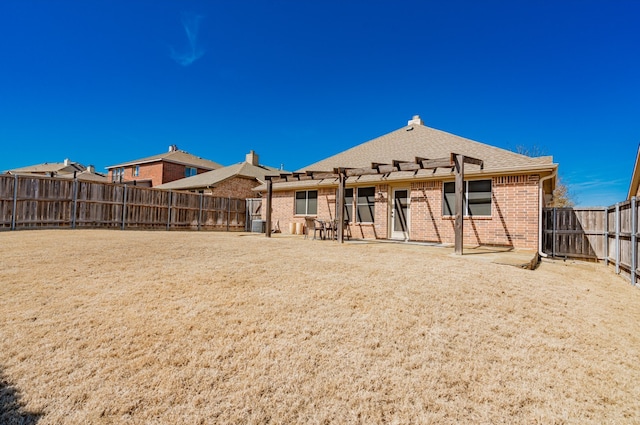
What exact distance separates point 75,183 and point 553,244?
63.8 feet

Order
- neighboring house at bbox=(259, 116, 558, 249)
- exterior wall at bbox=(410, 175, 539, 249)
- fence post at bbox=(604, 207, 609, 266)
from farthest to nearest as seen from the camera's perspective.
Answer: neighboring house at bbox=(259, 116, 558, 249)
exterior wall at bbox=(410, 175, 539, 249)
fence post at bbox=(604, 207, 609, 266)

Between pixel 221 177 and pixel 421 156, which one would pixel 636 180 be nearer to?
pixel 421 156

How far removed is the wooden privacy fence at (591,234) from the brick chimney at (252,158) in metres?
24.9

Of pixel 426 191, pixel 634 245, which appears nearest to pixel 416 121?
pixel 426 191

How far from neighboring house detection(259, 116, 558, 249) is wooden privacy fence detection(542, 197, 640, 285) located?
33.2 inches

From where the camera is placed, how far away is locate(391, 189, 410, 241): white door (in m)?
12.7

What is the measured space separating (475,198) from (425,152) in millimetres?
3261

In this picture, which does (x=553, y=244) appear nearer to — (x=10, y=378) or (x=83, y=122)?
(x=10, y=378)

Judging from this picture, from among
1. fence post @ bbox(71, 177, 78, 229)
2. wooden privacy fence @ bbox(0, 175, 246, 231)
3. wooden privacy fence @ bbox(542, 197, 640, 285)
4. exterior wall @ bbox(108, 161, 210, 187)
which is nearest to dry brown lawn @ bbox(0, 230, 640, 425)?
wooden privacy fence @ bbox(542, 197, 640, 285)

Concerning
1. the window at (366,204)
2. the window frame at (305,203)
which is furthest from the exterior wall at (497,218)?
the window frame at (305,203)

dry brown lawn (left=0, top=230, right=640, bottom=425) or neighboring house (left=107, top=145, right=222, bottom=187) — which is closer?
dry brown lawn (left=0, top=230, right=640, bottom=425)

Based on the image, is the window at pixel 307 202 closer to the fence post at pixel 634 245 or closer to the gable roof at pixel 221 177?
the gable roof at pixel 221 177

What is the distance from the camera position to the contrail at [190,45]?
49.3 feet

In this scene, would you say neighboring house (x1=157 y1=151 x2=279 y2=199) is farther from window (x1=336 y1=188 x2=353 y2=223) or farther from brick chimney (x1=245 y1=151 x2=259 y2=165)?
window (x1=336 y1=188 x2=353 y2=223)
